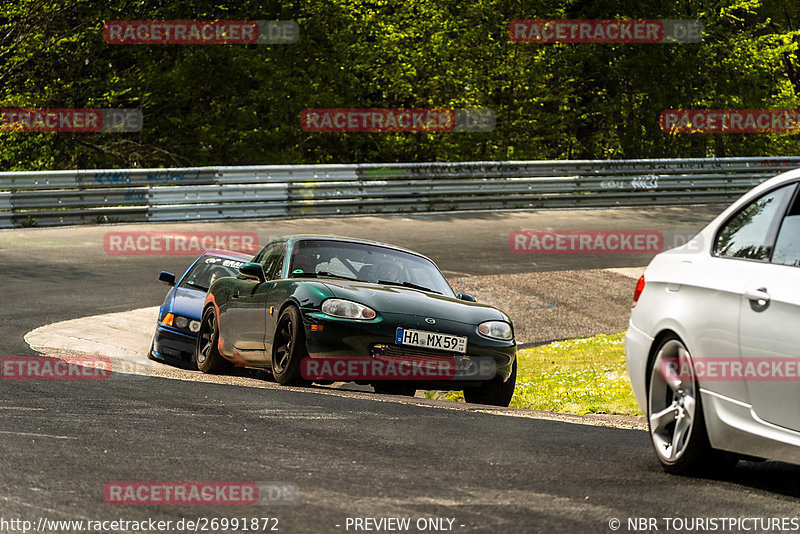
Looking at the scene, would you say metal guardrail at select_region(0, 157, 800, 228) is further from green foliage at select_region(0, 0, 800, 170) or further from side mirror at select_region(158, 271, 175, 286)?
side mirror at select_region(158, 271, 175, 286)

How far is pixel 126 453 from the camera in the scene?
20.3 ft

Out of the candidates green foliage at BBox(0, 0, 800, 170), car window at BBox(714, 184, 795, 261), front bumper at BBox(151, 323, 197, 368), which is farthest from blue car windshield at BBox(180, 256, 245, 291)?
green foliage at BBox(0, 0, 800, 170)

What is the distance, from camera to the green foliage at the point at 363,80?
91.3ft

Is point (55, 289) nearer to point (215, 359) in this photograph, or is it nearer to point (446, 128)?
point (215, 359)

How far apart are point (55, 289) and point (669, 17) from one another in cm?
2172

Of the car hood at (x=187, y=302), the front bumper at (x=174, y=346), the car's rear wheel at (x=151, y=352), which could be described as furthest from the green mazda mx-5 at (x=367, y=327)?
the car's rear wheel at (x=151, y=352)

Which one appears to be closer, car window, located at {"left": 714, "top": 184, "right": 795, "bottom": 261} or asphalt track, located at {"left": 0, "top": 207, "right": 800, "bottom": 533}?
asphalt track, located at {"left": 0, "top": 207, "right": 800, "bottom": 533}

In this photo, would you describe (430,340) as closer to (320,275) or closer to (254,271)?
(320,275)

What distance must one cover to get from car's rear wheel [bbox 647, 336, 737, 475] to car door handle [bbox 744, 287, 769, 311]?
0.52 meters

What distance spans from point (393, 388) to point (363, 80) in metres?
20.4

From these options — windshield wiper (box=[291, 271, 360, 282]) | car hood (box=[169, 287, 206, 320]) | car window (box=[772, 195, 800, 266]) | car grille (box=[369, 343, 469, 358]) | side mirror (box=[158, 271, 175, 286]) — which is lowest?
car hood (box=[169, 287, 206, 320])

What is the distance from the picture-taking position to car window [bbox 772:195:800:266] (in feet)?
18.1

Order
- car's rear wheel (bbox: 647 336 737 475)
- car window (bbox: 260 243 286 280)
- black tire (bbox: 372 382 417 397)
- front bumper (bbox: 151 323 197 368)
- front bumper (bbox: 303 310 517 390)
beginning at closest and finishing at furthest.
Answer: car's rear wheel (bbox: 647 336 737 475) < front bumper (bbox: 303 310 517 390) < black tire (bbox: 372 382 417 397) < car window (bbox: 260 243 286 280) < front bumper (bbox: 151 323 197 368)

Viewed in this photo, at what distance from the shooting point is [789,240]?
5.59 metres
